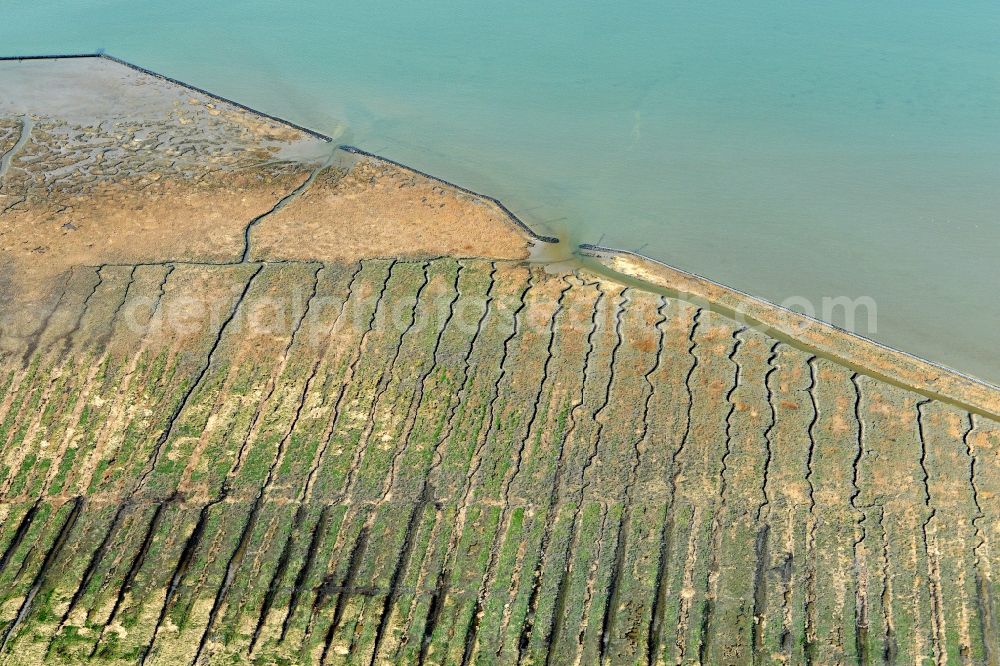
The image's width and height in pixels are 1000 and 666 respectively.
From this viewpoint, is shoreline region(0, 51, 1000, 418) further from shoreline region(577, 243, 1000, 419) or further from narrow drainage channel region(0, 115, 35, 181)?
narrow drainage channel region(0, 115, 35, 181)

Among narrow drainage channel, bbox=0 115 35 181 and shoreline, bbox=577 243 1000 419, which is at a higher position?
narrow drainage channel, bbox=0 115 35 181

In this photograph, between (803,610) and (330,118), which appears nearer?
(803,610)

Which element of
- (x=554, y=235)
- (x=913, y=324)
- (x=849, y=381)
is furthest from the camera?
(x=554, y=235)

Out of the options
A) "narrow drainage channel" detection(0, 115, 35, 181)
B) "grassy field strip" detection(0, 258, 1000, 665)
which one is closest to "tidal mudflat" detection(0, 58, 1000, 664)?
"grassy field strip" detection(0, 258, 1000, 665)

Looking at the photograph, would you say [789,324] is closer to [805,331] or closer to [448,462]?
[805,331]

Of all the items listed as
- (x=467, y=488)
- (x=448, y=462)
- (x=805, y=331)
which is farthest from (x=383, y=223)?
(x=805, y=331)

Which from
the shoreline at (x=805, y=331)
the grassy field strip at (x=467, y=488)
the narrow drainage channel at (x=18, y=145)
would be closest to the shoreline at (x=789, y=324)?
the shoreline at (x=805, y=331)

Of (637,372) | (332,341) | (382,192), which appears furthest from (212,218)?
(637,372)

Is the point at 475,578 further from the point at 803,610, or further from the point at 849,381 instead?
the point at 849,381
